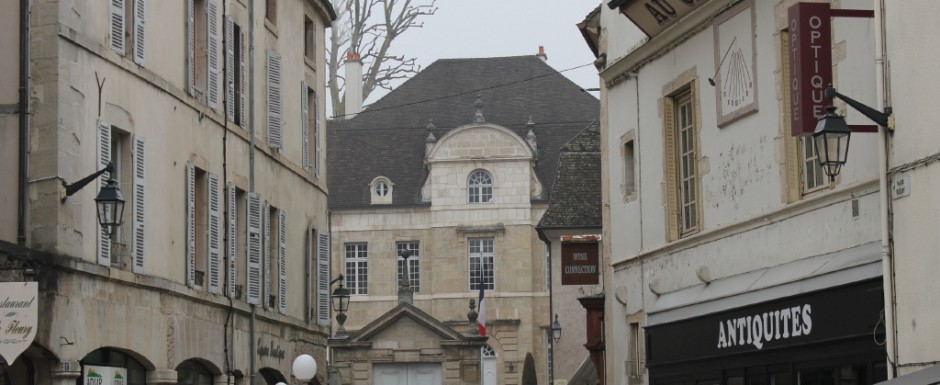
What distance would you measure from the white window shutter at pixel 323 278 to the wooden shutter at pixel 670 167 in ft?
35.6

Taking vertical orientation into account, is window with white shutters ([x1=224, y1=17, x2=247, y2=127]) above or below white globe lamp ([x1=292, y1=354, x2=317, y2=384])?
above

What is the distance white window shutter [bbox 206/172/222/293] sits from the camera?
2388 centimetres

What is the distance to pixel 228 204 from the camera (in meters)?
24.8


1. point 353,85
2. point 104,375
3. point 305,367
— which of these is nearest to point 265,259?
point 305,367

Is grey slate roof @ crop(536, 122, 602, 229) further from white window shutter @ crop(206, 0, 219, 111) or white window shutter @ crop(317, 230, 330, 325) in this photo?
white window shutter @ crop(206, 0, 219, 111)

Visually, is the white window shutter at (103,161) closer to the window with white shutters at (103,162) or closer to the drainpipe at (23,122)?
the window with white shutters at (103,162)

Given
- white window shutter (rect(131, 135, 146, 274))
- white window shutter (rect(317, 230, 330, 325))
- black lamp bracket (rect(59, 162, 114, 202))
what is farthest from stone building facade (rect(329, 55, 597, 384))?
black lamp bracket (rect(59, 162, 114, 202))

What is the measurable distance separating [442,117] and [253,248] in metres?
42.3

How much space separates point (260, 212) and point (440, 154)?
3821 cm

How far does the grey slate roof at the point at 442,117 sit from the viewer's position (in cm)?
6538

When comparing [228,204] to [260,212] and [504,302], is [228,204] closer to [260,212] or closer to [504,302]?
[260,212]

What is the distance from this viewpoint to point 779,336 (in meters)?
17.2

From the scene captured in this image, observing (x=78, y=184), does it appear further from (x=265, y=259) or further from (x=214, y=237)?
(x=265, y=259)

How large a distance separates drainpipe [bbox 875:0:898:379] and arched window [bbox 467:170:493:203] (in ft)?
163
